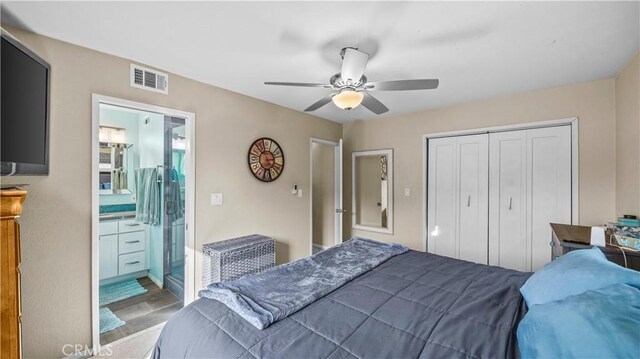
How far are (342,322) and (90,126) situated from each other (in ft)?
7.64

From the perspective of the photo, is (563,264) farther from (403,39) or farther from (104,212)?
(104,212)

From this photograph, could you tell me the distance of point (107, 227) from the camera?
3195 millimetres

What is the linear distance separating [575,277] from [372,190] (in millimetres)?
3206

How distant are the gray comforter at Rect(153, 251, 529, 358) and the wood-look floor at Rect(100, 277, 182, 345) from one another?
4.47 ft

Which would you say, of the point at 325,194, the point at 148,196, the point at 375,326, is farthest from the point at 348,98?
the point at 325,194

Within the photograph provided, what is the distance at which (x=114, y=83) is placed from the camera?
2143mm

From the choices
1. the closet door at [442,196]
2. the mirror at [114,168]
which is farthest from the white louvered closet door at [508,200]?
the mirror at [114,168]

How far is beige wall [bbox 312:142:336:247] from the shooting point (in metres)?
4.69

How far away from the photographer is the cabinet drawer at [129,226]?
10.8 ft

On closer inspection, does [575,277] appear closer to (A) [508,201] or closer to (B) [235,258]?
(A) [508,201]

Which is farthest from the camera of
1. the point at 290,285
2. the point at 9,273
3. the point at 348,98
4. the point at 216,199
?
the point at 216,199

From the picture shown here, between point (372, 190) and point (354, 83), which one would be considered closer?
point (354, 83)

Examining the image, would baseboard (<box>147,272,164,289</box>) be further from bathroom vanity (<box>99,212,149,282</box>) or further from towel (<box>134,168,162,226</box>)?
towel (<box>134,168,162,226</box>)

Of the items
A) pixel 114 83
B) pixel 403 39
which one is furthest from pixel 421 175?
pixel 114 83
